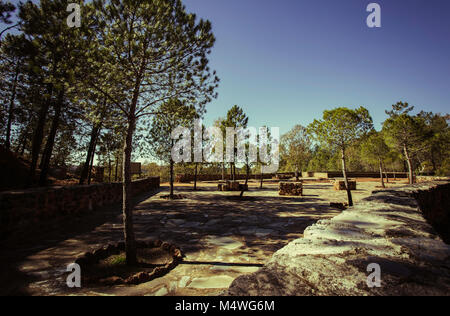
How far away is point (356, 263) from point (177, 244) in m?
3.50

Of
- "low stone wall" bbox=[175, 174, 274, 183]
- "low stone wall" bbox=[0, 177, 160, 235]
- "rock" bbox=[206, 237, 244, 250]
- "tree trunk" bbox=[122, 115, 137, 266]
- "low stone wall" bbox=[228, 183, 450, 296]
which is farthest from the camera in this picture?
"low stone wall" bbox=[175, 174, 274, 183]

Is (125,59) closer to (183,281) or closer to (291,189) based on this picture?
(183,281)

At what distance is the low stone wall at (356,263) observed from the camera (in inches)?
42.3

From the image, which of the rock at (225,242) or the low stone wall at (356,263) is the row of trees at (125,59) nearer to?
the rock at (225,242)

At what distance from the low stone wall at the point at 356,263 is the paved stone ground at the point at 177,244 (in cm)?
134

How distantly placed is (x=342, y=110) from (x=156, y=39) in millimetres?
9309

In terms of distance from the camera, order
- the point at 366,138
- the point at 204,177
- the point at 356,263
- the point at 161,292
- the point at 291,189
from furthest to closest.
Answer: the point at 204,177, the point at 291,189, the point at 366,138, the point at 161,292, the point at 356,263

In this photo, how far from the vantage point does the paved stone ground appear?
8.13ft

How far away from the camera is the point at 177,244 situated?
414 centimetres

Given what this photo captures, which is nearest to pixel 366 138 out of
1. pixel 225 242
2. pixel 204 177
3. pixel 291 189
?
pixel 291 189

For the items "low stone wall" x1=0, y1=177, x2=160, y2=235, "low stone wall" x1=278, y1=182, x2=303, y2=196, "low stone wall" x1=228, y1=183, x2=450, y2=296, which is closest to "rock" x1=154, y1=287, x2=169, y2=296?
"low stone wall" x1=228, y1=183, x2=450, y2=296

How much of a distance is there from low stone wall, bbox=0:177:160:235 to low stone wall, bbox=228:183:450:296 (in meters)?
5.38

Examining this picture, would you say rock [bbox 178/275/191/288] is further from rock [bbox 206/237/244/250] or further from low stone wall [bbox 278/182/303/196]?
low stone wall [bbox 278/182/303/196]

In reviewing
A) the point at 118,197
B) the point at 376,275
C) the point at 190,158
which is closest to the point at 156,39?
the point at 376,275
